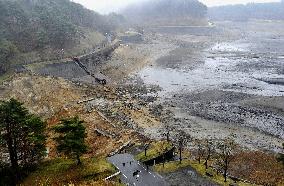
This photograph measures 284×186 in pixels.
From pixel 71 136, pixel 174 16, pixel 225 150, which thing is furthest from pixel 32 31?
pixel 174 16

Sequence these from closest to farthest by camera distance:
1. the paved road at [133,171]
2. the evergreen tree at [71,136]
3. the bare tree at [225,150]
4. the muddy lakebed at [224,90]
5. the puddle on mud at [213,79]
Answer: the paved road at [133,171]
the evergreen tree at [71,136]
the bare tree at [225,150]
the muddy lakebed at [224,90]
the puddle on mud at [213,79]

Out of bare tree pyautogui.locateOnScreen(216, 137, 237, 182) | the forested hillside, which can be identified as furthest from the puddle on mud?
bare tree pyautogui.locateOnScreen(216, 137, 237, 182)

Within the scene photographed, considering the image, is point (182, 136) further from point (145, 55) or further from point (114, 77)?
point (145, 55)

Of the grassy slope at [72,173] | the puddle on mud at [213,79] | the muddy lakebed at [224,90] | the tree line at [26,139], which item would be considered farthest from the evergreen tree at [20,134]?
the puddle on mud at [213,79]

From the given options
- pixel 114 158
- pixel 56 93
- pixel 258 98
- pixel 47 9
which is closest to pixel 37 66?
pixel 56 93

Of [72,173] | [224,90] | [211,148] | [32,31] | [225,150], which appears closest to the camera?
[72,173]

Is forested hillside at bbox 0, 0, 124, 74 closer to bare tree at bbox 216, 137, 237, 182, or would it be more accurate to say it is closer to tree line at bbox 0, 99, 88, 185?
tree line at bbox 0, 99, 88, 185

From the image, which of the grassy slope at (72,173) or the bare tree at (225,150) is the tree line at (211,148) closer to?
the bare tree at (225,150)

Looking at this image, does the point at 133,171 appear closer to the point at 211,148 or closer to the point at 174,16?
the point at 211,148

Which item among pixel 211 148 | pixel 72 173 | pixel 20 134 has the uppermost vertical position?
pixel 20 134
